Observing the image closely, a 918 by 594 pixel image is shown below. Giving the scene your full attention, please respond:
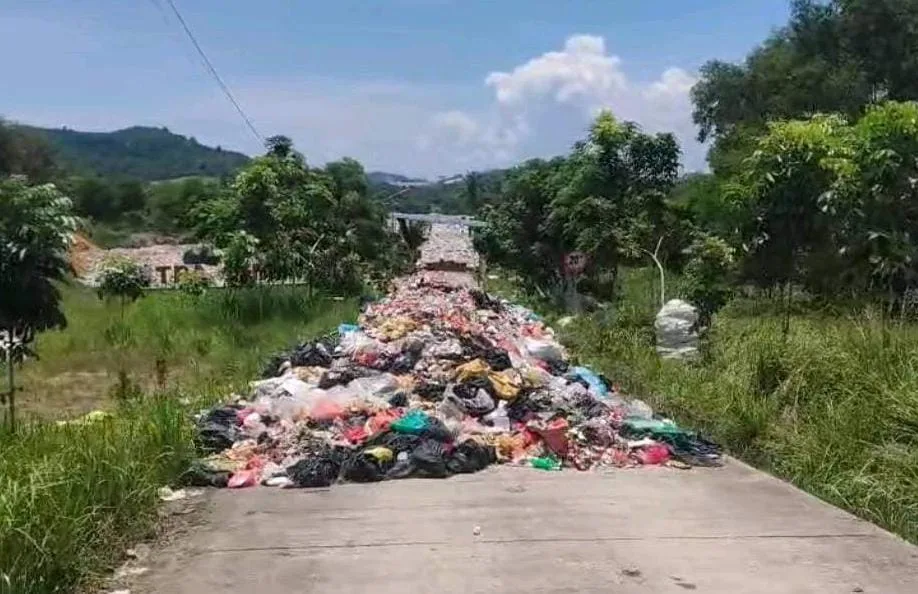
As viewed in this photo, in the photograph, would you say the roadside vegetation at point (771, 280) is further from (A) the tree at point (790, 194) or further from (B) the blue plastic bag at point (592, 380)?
(B) the blue plastic bag at point (592, 380)

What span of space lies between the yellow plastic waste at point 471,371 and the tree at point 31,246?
3.64m

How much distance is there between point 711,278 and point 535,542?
849 centimetres

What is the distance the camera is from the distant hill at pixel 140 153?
84.0m

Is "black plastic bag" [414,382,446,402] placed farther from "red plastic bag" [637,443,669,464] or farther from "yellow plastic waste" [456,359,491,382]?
"red plastic bag" [637,443,669,464]

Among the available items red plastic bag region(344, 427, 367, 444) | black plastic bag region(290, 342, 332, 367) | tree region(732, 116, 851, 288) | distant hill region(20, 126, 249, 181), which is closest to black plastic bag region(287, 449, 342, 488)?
red plastic bag region(344, 427, 367, 444)

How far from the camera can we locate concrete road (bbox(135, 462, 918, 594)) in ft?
16.0

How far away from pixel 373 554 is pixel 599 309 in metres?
A: 12.9

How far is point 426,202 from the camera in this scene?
81.4m

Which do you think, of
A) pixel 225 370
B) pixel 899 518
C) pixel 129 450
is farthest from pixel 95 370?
pixel 899 518

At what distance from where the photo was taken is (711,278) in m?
13.4

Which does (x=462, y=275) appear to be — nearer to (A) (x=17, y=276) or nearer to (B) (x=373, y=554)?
(A) (x=17, y=276)

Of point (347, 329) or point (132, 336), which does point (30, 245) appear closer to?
point (347, 329)

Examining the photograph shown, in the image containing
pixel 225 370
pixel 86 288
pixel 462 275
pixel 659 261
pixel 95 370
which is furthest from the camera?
pixel 462 275

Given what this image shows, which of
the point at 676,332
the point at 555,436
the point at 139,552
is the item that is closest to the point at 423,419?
Result: the point at 555,436
